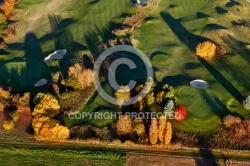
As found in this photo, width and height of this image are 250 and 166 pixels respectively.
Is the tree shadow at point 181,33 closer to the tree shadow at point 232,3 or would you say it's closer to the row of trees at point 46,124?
the tree shadow at point 232,3

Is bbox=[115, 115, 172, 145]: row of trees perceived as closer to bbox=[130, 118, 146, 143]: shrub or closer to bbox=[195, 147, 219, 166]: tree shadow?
bbox=[130, 118, 146, 143]: shrub

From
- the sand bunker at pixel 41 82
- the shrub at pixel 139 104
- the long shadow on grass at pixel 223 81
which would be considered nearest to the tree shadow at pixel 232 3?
the long shadow on grass at pixel 223 81

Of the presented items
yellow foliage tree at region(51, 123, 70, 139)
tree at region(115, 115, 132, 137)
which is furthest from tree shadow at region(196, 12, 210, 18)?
yellow foliage tree at region(51, 123, 70, 139)

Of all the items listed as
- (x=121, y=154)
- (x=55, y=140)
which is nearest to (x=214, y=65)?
(x=121, y=154)

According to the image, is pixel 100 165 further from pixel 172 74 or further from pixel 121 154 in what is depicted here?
pixel 172 74

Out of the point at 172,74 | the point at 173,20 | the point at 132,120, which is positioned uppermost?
the point at 173,20
